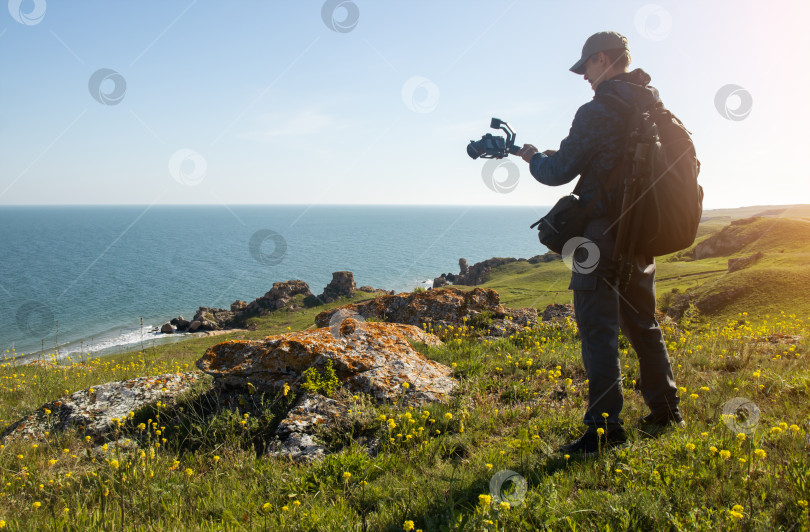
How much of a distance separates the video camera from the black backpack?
862mm

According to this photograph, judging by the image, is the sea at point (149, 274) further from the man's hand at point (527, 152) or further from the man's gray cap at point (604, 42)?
the man's gray cap at point (604, 42)

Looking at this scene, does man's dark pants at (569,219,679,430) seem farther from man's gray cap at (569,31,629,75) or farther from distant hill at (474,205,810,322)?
distant hill at (474,205,810,322)

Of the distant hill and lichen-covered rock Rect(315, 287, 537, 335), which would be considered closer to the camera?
lichen-covered rock Rect(315, 287, 537, 335)

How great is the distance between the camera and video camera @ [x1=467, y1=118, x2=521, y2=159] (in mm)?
4098

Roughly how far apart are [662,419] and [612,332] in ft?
3.29

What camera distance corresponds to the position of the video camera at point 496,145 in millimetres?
4098

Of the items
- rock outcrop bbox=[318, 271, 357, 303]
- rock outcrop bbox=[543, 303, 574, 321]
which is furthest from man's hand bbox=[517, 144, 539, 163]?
rock outcrop bbox=[318, 271, 357, 303]

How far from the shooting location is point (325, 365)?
5219 mm

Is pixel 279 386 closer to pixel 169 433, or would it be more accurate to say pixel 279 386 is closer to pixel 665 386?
pixel 169 433

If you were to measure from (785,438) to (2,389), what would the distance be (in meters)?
10.4

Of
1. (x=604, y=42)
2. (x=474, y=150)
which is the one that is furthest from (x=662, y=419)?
(x=604, y=42)

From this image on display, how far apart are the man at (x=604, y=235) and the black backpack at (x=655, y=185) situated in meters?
0.08

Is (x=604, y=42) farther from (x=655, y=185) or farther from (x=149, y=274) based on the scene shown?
(x=149, y=274)

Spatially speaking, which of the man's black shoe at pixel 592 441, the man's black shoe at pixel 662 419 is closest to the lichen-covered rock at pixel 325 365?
the man's black shoe at pixel 592 441
